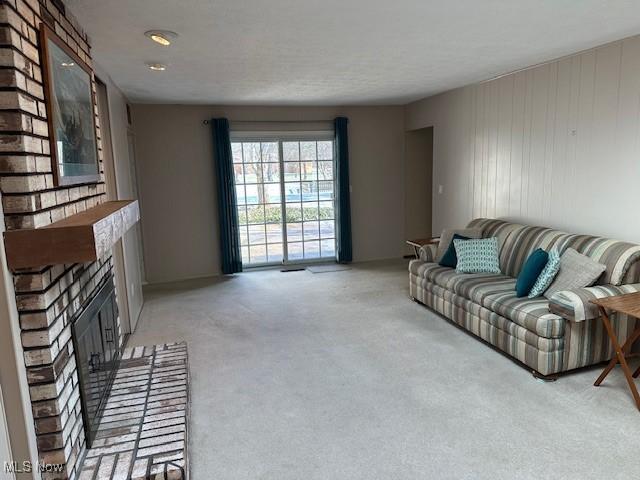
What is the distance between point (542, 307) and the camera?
3.16 m

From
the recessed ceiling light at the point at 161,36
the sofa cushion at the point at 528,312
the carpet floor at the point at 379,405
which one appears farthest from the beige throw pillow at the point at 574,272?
the recessed ceiling light at the point at 161,36

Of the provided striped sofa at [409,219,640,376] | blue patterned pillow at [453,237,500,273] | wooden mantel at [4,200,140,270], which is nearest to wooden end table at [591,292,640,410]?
striped sofa at [409,219,640,376]

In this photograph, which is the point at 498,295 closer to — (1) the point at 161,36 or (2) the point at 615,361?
(2) the point at 615,361

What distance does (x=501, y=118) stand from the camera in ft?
15.3

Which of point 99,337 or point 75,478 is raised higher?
point 99,337

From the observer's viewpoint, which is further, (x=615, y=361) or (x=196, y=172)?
(x=196, y=172)

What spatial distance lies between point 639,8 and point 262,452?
3.32 metres

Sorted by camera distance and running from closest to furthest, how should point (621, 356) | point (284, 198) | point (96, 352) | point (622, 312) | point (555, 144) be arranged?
1. point (96, 352)
2. point (622, 312)
3. point (621, 356)
4. point (555, 144)
5. point (284, 198)

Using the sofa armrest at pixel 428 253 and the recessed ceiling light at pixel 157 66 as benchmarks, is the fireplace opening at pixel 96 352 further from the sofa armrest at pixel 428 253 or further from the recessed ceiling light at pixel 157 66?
the sofa armrest at pixel 428 253

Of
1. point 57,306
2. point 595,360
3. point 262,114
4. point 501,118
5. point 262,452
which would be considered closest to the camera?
point 57,306

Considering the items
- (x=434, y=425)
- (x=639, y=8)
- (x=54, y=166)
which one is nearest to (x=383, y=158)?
(x=639, y=8)

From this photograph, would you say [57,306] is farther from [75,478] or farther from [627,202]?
[627,202]

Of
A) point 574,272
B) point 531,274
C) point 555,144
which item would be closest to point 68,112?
point 531,274

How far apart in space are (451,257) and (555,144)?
1.40m
